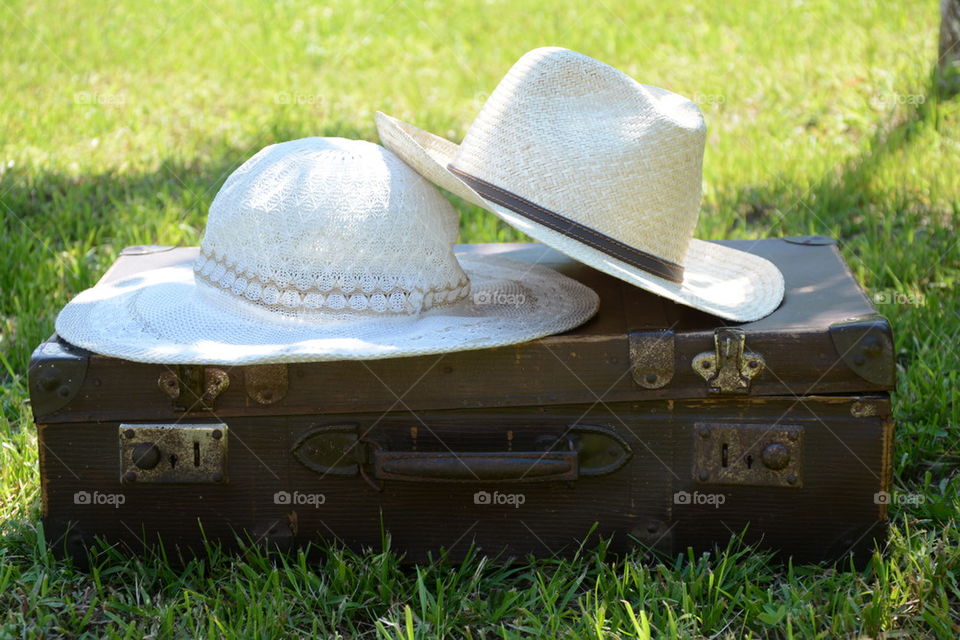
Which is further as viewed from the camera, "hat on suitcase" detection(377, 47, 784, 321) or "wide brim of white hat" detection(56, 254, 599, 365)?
"hat on suitcase" detection(377, 47, 784, 321)

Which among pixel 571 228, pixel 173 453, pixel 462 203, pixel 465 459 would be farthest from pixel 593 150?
pixel 462 203

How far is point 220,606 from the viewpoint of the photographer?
2340 mm

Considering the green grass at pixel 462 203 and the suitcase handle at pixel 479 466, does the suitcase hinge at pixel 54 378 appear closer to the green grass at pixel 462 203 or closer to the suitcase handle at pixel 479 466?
the green grass at pixel 462 203

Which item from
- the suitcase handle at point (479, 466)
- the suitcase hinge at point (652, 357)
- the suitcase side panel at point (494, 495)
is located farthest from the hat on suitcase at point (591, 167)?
the suitcase handle at point (479, 466)

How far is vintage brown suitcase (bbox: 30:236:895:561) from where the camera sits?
2.41m

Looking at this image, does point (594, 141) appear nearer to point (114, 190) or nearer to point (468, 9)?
point (114, 190)

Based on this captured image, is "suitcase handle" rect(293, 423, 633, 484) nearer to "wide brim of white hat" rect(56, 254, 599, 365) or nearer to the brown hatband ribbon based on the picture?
"wide brim of white hat" rect(56, 254, 599, 365)

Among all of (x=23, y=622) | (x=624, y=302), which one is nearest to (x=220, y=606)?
(x=23, y=622)

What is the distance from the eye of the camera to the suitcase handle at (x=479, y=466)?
94.8 inches

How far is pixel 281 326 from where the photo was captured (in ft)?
7.88

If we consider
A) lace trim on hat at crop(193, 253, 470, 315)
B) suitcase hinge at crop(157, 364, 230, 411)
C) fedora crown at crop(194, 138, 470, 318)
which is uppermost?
fedora crown at crop(194, 138, 470, 318)

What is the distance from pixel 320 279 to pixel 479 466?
56 cm

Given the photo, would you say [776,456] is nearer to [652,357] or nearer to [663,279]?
[652,357]

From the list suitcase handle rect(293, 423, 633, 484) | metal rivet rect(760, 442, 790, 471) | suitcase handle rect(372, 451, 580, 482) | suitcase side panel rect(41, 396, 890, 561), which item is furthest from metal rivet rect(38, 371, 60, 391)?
metal rivet rect(760, 442, 790, 471)
